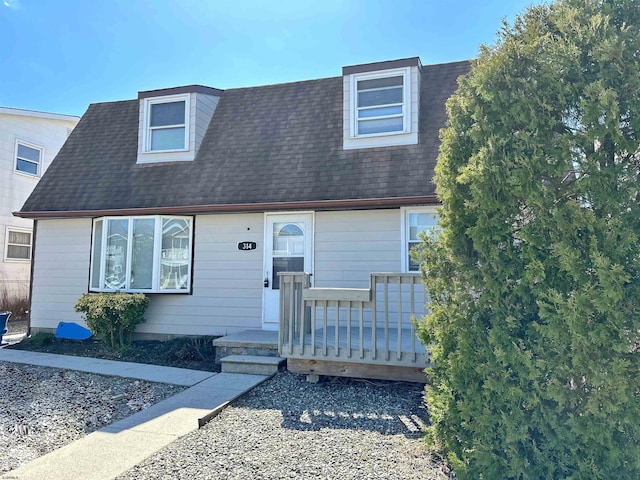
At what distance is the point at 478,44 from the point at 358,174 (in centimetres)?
471

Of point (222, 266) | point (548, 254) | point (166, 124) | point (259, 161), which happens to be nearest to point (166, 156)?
point (166, 124)

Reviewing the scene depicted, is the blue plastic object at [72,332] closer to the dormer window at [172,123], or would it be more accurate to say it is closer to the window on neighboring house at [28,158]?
the dormer window at [172,123]

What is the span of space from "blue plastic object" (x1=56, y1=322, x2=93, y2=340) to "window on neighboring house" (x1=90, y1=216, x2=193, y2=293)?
0.82m

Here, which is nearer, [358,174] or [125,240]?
[358,174]

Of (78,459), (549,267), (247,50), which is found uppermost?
(247,50)

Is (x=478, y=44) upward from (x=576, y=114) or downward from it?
upward

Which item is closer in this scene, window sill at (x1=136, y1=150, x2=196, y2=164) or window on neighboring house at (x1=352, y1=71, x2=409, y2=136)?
window on neighboring house at (x1=352, y1=71, x2=409, y2=136)

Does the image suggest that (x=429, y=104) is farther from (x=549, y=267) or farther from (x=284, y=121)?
(x=549, y=267)

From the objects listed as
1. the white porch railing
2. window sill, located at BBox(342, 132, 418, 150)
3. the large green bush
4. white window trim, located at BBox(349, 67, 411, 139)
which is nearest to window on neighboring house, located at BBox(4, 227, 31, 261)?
window sill, located at BBox(342, 132, 418, 150)

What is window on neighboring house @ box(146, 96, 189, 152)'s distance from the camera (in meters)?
9.35

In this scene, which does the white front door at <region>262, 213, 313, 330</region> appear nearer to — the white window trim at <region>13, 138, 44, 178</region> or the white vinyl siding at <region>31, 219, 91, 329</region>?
the white vinyl siding at <region>31, 219, 91, 329</region>

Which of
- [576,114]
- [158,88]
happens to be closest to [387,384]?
[576,114]

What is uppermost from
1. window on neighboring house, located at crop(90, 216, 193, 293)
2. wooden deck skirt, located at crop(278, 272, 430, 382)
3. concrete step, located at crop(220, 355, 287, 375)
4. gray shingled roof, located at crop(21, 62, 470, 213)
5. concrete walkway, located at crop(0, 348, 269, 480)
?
gray shingled roof, located at crop(21, 62, 470, 213)

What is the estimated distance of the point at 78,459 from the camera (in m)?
3.44
